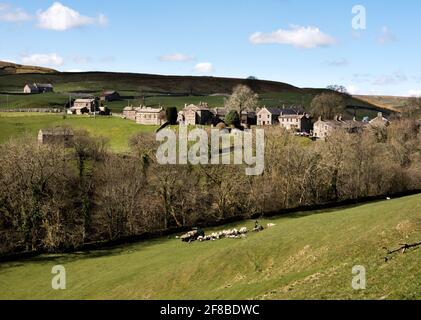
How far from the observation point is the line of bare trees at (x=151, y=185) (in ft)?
207

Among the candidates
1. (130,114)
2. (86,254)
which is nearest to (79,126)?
(130,114)

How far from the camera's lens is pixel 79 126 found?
123 m

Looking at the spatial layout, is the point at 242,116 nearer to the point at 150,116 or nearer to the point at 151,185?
the point at 150,116

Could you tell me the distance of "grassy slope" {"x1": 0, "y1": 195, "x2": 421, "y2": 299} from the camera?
83.4 feet

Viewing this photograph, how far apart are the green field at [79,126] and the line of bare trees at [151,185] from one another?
83.1 ft

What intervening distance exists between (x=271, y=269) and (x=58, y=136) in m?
66.5

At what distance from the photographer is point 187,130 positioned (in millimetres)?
108750

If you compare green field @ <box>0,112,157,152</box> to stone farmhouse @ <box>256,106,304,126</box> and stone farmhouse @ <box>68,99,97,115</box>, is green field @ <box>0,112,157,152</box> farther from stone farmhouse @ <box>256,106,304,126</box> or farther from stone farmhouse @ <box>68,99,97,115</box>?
stone farmhouse @ <box>256,106,304,126</box>

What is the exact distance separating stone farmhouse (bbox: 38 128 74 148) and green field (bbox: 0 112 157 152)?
417 inches

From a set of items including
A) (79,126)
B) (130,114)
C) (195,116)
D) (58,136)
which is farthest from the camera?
(130,114)

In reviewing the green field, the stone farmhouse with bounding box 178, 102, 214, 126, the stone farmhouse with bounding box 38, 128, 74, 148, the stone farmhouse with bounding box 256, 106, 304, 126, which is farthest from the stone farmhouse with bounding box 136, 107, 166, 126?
the stone farmhouse with bounding box 38, 128, 74, 148
